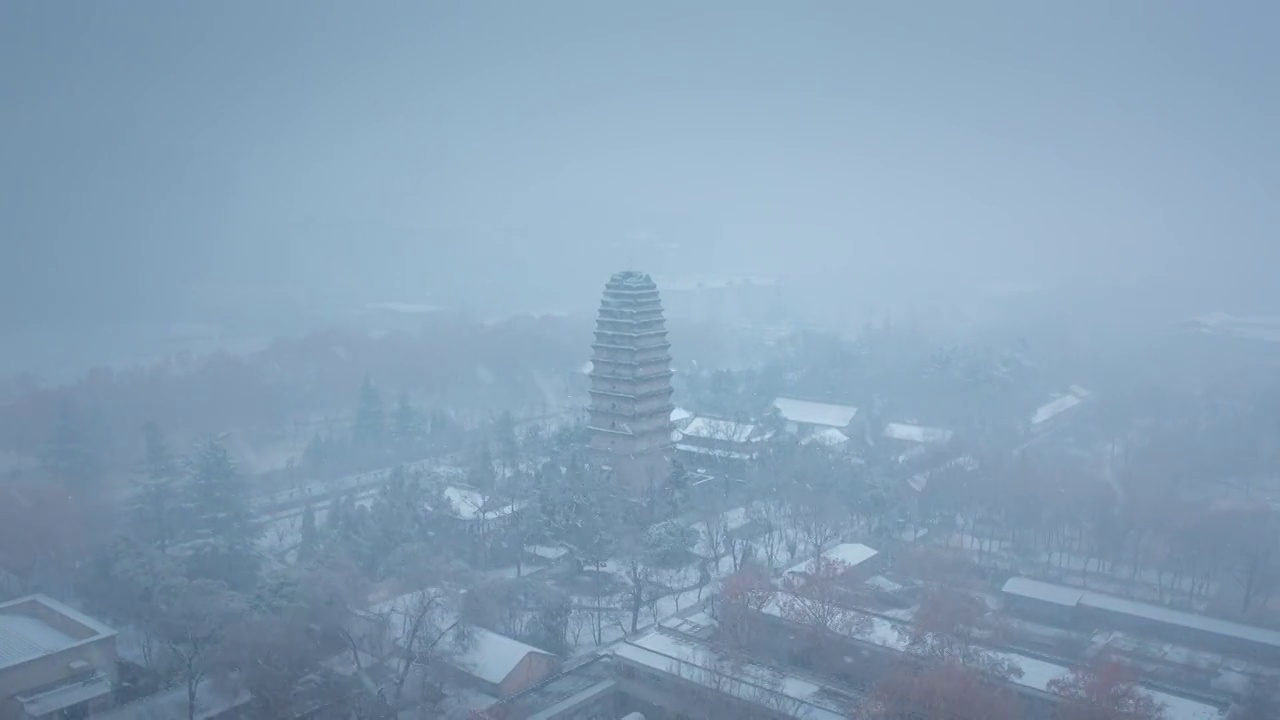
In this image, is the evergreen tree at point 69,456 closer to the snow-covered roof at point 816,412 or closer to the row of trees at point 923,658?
the row of trees at point 923,658

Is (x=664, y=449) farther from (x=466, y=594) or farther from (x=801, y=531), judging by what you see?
(x=466, y=594)

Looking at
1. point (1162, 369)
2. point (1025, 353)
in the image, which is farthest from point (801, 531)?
point (1162, 369)

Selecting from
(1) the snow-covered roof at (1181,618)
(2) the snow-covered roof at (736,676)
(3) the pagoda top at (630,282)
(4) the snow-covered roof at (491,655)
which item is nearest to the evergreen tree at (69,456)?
(3) the pagoda top at (630,282)

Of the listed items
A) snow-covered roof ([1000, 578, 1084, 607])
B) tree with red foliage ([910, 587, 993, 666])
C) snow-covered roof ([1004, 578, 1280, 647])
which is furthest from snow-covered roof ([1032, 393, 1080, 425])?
tree with red foliage ([910, 587, 993, 666])

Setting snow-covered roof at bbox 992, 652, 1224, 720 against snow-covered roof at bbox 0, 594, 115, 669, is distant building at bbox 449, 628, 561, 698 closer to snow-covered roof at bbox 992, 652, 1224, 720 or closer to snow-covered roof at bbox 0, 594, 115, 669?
snow-covered roof at bbox 0, 594, 115, 669

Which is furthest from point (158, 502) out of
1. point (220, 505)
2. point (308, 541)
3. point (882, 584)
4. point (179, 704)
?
point (882, 584)

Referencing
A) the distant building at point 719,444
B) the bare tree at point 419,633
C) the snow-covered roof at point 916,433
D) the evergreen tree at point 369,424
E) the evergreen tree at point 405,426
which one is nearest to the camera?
the bare tree at point 419,633
